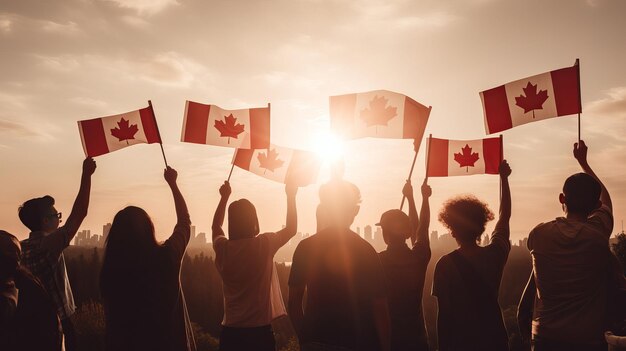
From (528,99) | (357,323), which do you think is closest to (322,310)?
(357,323)

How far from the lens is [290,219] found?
560 centimetres

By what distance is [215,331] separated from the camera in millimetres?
117500

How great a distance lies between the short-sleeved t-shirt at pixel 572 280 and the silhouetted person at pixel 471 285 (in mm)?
349

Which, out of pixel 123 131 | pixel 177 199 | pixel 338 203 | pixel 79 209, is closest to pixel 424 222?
pixel 338 203

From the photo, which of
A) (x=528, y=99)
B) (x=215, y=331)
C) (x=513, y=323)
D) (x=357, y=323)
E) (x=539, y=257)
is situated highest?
(x=528, y=99)

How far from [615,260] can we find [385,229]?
77.5 inches

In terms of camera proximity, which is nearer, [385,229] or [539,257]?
[539,257]

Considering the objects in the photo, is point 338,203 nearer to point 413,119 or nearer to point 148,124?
point 413,119

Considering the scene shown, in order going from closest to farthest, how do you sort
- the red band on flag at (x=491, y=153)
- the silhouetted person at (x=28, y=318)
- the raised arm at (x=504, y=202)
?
the silhouetted person at (x=28, y=318)
the raised arm at (x=504, y=202)
the red band on flag at (x=491, y=153)

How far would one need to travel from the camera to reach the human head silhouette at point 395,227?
532 cm

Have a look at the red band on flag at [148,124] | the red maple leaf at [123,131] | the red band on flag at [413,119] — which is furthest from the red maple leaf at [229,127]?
the red band on flag at [413,119]

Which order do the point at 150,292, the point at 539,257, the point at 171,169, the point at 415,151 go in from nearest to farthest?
the point at 150,292 → the point at 539,257 → the point at 171,169 → the point at 415,151

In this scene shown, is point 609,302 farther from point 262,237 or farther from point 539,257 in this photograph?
point 262,237

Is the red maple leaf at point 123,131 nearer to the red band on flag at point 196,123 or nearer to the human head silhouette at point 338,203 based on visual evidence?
the red band on flag at point 196,123
